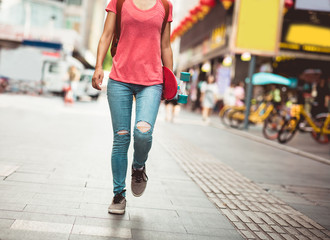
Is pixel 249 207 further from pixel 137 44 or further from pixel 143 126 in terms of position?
pixel 137 44

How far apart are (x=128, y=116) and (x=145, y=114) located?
0.62ft

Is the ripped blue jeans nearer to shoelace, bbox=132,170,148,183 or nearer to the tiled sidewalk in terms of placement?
shoelace, bbox=132,170,148,183

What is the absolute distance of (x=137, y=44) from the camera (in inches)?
122

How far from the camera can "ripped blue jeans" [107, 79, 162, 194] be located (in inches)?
122

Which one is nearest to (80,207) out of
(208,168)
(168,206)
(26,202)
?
(26,202)

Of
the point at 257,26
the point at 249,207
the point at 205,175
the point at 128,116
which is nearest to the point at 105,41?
the point at 128,116

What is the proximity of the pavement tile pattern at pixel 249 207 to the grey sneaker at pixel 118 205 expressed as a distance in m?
0.92

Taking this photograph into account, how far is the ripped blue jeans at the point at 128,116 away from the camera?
311 centimetres

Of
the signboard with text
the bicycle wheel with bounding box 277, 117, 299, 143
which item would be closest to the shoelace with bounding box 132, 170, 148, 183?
the bicycle wheel with bounding box 277, 117, 299, 143

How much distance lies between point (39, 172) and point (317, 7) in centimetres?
821

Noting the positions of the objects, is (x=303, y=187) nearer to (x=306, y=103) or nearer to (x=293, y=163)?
(x=293, y=163)

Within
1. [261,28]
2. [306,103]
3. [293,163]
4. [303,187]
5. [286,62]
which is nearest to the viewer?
[303,187]

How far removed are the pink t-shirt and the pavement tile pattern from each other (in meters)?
1.42

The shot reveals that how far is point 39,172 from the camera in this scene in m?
4.48
